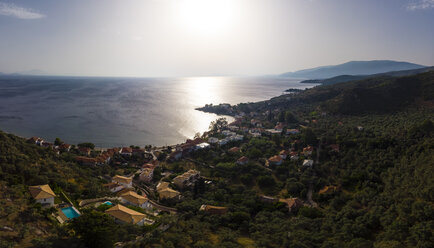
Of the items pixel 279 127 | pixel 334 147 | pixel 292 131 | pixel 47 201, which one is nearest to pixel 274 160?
pixel 334 147

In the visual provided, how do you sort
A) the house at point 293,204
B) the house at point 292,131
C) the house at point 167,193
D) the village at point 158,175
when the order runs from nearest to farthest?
the village at point 158,175, the house at point 293,204, the house at point 167,193, the house at point 292,131

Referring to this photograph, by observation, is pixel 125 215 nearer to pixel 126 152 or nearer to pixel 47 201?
pixel 47 201

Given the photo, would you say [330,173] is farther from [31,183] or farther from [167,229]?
[31,183]

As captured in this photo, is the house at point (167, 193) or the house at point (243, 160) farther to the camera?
the house at point (243, 160)

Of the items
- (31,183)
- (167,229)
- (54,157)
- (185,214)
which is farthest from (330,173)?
(54,157)

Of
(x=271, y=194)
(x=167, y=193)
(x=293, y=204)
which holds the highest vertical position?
(x=167, y=193)

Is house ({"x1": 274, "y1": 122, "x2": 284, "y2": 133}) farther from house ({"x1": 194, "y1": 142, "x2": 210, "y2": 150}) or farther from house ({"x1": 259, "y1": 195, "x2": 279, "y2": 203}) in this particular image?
house ({"x1": 259, "y1": 195, "x2": 279, "y2": 203})

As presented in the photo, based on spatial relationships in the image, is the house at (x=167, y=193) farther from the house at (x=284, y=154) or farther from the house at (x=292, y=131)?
the house at (x=292, y=131)

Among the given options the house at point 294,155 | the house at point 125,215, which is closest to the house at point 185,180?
the house at point 125,215
